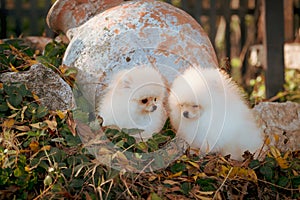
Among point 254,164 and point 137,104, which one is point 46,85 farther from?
point 254,164

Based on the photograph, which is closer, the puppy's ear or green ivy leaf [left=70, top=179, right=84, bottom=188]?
green ivy leaf [left=70, top=179, right=84, bottom=188]

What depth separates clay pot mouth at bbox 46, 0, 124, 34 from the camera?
3469 millimetres

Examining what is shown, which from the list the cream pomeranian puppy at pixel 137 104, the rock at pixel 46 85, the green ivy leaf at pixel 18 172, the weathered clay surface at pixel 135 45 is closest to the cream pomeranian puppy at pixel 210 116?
the cream pomeranian puppy at pixel 137 104

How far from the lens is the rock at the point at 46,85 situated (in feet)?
8.71

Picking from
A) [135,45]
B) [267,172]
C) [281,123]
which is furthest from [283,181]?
[135,45]

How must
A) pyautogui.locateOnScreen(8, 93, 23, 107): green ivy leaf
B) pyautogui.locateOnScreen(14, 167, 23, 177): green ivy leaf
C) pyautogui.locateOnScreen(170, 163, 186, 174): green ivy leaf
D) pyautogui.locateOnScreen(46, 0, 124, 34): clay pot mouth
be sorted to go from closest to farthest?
pyautogui.locateOnScreen(14, 167, 23, 177): green ivy leaf < pyautogui.locateOnScreen(170, 163, 186, 174): green ivy leaf < pyautogui.locateOnScreen(8, 93, 23, 107): green ivy leaf < pyautogui.locateOnScreen(46, 0, 124, 34): clay pot mouth

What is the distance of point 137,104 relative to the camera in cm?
261

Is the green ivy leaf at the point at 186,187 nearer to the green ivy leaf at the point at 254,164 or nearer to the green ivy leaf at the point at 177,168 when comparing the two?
the green ivy leaf at the point at 177,168

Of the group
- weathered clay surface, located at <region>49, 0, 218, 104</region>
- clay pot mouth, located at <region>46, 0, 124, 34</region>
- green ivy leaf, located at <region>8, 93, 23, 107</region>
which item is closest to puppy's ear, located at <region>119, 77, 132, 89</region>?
weathered clay surface, located at <region>49, 0, 218, 104</region>

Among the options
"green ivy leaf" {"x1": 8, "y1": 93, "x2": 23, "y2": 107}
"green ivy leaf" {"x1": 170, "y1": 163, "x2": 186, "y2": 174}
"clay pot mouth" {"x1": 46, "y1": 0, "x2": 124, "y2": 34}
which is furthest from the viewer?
"clay pot mouth" {"x1": 46, "y1": 0, "x2": 124, "y2": 34}

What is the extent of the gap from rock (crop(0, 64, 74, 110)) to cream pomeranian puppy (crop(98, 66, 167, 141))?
0.17m

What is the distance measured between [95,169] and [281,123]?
48.1 inches

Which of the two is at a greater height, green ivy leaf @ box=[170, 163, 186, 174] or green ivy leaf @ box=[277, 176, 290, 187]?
green ivy leaf @ box=[170, 163, 186, 174]

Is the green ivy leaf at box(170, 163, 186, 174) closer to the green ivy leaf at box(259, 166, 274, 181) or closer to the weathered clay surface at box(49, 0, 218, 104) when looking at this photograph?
the green ivy leaf at box(259, 166, 274, 181)
